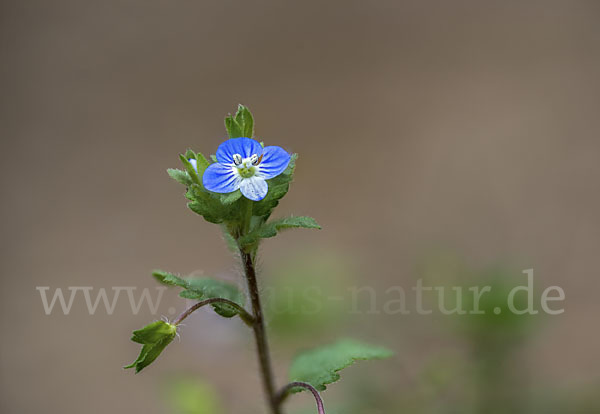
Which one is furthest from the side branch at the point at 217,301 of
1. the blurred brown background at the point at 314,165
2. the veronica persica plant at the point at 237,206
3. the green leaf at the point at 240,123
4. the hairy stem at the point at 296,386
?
the blurred brown background at the point at 314,165

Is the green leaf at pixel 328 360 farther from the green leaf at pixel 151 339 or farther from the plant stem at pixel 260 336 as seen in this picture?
the green leaf at pixel 151 339

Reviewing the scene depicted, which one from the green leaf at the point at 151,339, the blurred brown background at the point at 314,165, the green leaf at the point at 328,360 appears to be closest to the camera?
the green leaf at the point at 151,339

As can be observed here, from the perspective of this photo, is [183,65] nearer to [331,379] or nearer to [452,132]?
[452,132]

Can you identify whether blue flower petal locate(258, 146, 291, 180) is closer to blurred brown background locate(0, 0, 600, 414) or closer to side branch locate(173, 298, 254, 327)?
side branch locate(173, 298, 254, 327)

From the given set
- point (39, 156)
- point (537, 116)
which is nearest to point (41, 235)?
point (39, 156)

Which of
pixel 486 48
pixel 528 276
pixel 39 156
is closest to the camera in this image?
pixel 528 276
